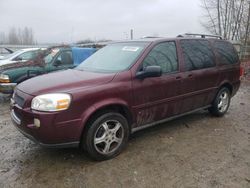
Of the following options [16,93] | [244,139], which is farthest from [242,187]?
[16,93]

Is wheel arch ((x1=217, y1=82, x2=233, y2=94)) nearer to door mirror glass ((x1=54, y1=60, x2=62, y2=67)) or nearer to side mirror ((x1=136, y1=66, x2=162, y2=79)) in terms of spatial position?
side mirror ((x1=136, y1=66, x2=162, y2=79))

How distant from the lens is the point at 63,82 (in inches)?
141

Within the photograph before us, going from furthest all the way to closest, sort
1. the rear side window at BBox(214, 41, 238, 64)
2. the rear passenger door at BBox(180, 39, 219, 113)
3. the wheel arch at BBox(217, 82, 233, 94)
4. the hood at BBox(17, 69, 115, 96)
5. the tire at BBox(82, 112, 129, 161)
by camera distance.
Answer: the wheel arch at BBox(217, 82, 233, 94), the rear side window at BBox(214, 41, 238, 64), the rear passenger door at BBox(180, 39, 219, 113), the tire at BBox(82, 112, 129, 161), the hood at BBox(17, 69, 115, 96)

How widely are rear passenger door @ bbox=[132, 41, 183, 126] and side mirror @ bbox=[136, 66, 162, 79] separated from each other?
0.08 metres

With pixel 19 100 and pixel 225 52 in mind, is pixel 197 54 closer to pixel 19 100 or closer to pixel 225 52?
pixel 225 52

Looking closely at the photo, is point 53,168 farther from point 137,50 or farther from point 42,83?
point 137,50

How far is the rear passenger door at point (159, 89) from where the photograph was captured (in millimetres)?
4008

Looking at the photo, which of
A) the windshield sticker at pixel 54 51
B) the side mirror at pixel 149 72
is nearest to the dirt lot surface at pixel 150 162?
the side mirror at pixel 149 72

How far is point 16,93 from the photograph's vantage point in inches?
148

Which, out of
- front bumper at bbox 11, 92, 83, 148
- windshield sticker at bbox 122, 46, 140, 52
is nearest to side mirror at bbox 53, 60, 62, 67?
windshield sticker at bbox 122, 46, 140, 52

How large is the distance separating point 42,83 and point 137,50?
159cm

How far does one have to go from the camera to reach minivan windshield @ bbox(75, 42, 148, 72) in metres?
4.07

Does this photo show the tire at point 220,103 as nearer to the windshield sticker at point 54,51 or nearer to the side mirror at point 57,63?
the side mirror at point 57,63

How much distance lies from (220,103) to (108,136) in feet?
10.4
